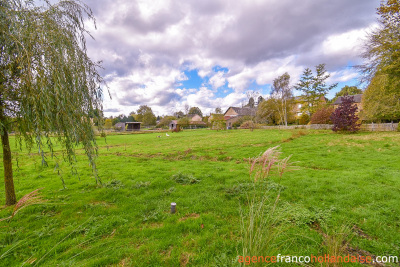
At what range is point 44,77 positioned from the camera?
3041 mm

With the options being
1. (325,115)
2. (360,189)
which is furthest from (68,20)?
(325,115)

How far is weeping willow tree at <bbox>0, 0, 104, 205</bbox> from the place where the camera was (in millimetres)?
2936

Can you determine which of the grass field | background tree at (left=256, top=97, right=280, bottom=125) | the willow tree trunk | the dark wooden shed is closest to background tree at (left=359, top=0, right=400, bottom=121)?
the grass field

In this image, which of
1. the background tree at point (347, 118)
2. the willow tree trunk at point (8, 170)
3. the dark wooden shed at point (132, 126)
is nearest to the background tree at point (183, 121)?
the dark wooden shed at point (132, 126)

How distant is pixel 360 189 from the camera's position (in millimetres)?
4785

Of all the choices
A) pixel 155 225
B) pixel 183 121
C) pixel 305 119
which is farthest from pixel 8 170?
pixel 183 121

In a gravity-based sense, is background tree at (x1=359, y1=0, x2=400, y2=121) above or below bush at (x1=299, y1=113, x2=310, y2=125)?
above

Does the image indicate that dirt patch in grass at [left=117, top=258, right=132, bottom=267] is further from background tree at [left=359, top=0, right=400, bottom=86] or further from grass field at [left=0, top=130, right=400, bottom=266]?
background tree at [left=359, top=0, right=400, bottom=86]

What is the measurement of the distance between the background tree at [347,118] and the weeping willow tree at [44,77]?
2620 centimetres

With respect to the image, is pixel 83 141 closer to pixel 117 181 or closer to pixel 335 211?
pixel 117 181

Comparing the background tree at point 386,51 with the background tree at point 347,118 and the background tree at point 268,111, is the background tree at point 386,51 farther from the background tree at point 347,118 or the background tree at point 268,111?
the background tree at point 268,111

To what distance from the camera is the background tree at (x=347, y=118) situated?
1939cm

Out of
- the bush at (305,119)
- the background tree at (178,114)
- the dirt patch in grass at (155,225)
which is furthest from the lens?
the background tree at (178,114)

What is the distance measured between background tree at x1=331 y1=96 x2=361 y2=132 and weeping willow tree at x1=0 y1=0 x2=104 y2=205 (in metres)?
26.2
